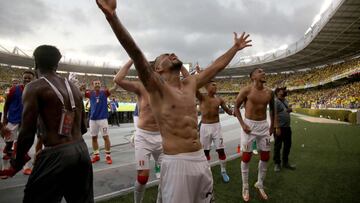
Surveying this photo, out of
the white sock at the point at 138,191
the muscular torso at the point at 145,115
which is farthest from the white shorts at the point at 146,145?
the white sock at the point at 138,191

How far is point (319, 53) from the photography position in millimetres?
45156

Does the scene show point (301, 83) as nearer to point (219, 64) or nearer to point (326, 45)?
point (326, 45)

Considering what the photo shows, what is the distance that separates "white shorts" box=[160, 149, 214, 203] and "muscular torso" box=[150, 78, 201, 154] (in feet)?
0.28

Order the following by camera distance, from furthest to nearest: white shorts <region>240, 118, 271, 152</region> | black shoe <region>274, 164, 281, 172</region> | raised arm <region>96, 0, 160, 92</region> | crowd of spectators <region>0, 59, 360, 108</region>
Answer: crowd of spectators <region>0, 59, 360, 108</region> < black shoe <region>274, 164, 281, 172</region> < white shorts <region>240, 118, 271, 152</region> < raised arm <region>96, 0, 160, 92</region>

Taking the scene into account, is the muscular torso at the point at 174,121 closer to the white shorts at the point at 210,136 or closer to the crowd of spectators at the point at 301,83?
the white shorts at the point at 210,136

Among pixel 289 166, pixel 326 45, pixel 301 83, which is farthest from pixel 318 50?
pixel 289 166

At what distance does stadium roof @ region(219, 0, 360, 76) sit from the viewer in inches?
1113

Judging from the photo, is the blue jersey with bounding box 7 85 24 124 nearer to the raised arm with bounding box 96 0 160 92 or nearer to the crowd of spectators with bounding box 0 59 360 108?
the raised arm with bounding box 96 0 160 92

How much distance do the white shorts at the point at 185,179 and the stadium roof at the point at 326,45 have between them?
2825cm

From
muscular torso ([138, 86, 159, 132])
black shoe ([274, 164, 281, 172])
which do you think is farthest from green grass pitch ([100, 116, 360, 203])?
muscular torso ([138, 86, 159, 132])

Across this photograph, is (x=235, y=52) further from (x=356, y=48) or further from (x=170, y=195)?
(x=356, y=48)

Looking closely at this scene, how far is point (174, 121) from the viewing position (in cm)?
278

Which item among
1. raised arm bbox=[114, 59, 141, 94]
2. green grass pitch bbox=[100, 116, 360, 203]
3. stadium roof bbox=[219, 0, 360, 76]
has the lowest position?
green grass pitch bbox=[100, 116, 360, 203]

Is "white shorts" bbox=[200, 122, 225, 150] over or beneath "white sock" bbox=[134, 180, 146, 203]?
over
